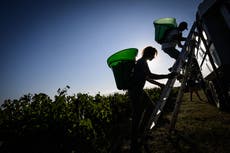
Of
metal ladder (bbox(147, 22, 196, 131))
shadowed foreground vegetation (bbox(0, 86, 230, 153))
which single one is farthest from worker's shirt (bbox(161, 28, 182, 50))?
shadowed foreground vegetation (bbox(0, 86, 230, 153))

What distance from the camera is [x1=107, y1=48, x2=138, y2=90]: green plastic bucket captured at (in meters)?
4.24

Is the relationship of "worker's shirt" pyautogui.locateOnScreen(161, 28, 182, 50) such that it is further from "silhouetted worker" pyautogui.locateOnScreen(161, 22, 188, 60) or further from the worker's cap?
the worker's cap

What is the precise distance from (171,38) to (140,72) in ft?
5.56

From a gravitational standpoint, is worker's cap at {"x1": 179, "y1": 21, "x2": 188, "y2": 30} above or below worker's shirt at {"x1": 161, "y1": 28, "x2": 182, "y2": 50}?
above

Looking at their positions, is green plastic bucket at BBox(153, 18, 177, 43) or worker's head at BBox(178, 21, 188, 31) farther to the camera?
worker's head at BBox(178, 21, 188, 31)

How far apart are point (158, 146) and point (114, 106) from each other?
22.3 ft

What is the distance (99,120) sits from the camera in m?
6.80

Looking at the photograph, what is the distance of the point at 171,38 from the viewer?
17.5ft

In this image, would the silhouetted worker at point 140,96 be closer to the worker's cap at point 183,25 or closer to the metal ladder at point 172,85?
the metal ladder at point 172,85

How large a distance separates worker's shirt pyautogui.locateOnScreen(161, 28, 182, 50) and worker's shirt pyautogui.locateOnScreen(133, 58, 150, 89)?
1.43 meters

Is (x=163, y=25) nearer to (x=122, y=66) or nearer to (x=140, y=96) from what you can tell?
(x=122, y=66)

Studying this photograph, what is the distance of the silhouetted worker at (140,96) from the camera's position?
4.27m

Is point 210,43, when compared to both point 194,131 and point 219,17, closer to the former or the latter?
point 219,17

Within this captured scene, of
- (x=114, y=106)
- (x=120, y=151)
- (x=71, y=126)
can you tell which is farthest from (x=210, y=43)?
(x=114, y=106)
